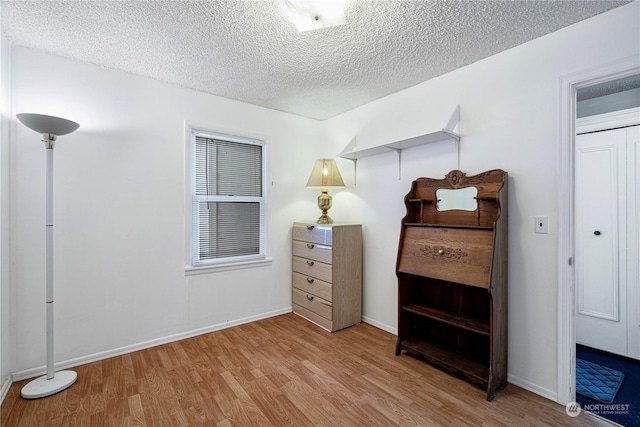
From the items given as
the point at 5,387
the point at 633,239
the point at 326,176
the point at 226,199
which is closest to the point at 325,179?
the point at 326,176

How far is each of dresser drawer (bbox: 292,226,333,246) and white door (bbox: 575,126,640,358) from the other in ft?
7.12

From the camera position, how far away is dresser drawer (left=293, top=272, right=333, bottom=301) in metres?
2.98

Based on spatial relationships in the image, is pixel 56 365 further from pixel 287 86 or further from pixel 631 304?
pixel 631 304

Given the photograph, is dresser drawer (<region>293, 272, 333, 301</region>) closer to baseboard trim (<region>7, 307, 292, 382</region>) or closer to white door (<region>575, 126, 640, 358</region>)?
baseboard trim (<region>7, 307, 292, 382</region>)

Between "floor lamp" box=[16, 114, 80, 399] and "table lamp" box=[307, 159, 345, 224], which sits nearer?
"floor lamp" box=[16, 114, 80, 399]

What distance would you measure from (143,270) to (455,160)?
9.30 ft

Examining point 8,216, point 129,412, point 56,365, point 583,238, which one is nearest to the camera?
point 129,412

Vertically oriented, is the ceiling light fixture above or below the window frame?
above

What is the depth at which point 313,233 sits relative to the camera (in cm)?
317

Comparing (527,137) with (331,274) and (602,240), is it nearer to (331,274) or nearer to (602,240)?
(602,240)

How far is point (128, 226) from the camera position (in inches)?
99.4

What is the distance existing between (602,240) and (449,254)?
1654mm

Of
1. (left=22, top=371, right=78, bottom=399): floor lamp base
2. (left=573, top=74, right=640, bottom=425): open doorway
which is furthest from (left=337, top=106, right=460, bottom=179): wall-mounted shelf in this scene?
(left=22, top=371, right=78, bottom=399): floor lamp base

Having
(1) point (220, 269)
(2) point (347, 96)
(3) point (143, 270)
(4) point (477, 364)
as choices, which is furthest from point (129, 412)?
(2) point (347, 96)
